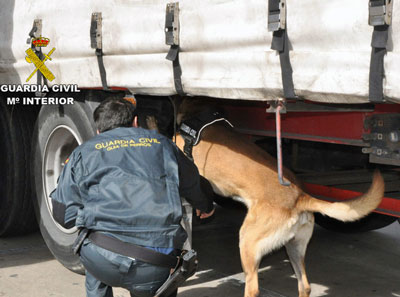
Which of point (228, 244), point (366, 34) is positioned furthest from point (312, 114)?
point (228, 244)

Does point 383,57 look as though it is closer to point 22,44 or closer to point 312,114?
point 312,114

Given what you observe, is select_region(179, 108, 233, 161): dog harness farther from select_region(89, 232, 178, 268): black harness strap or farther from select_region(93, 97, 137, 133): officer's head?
select_region(89, 232, 178, 268): black harness strap

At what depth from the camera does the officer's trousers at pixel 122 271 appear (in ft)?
8.95

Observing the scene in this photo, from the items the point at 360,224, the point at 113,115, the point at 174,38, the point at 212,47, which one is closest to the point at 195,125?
the point at 174,38

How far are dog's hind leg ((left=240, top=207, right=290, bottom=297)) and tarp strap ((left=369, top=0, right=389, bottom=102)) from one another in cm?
149

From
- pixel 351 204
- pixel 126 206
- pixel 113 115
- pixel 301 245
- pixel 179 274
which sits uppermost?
pixel 113 115

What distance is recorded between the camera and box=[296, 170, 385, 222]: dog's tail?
3.34 meters

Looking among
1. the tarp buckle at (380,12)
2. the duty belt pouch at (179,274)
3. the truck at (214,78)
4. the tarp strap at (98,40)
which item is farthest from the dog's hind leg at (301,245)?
the tarp buckle at (380,12)

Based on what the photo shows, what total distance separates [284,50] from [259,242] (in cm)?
144

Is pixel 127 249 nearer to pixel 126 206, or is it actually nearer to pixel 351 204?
pixel 126 206

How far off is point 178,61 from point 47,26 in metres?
1.27

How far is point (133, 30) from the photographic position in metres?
3.49

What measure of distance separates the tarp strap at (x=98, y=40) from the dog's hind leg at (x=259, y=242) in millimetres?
1309

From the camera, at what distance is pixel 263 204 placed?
12.3ft
